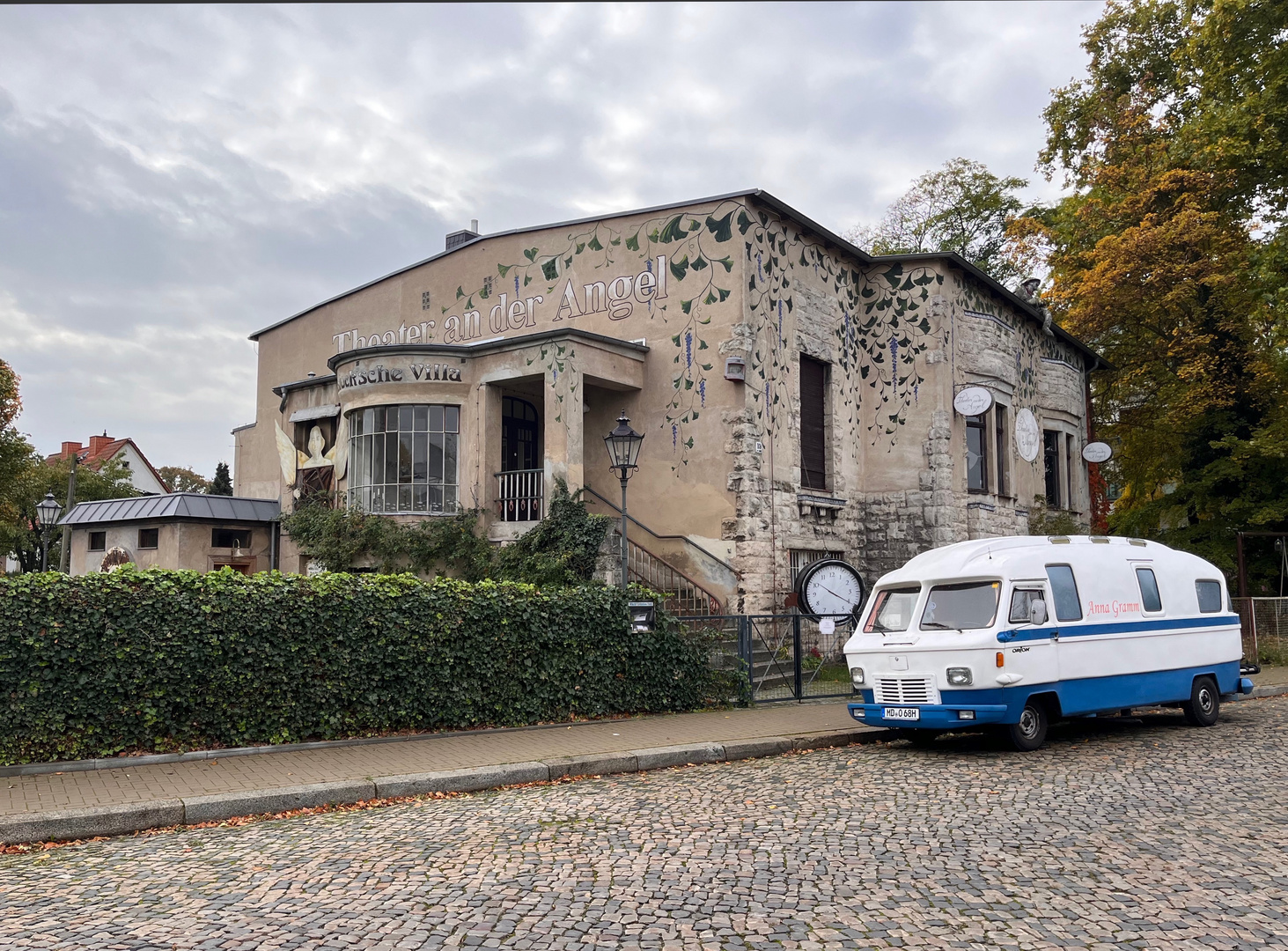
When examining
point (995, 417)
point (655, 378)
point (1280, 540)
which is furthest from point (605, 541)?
point (1280, 540)

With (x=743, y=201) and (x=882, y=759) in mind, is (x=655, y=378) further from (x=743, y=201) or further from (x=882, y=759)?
(x=882, y=759)

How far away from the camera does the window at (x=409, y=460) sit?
16.9 meters

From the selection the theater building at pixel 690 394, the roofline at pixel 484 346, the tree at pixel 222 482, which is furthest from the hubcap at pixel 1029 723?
the tree at pixel 222 482

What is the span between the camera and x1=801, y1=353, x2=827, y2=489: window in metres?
18.8

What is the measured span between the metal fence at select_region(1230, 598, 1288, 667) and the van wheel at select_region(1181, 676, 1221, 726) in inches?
362

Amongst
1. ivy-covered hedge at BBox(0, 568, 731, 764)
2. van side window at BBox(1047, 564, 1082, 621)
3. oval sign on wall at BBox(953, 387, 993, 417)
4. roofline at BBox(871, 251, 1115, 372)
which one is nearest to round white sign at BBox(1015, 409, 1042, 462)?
roofline at BBox(871, 251, 1115, 372)

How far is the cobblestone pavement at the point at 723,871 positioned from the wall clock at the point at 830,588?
7.74 meters

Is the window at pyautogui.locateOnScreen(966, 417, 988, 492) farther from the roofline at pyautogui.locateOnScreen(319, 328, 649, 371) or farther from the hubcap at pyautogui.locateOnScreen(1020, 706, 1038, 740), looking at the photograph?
the hubcap at pyautogui.locateOnScreen(1020, 706, 1038, 740)

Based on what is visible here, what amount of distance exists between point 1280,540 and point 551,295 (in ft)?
62.2

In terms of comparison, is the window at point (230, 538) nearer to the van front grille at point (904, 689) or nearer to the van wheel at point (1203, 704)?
the van front grille at point (904, 689)

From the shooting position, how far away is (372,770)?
891 cm

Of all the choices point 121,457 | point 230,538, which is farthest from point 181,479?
point 230,538

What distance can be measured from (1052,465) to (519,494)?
49.8 ft

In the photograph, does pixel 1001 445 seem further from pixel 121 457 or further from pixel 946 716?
pixel 121 457
